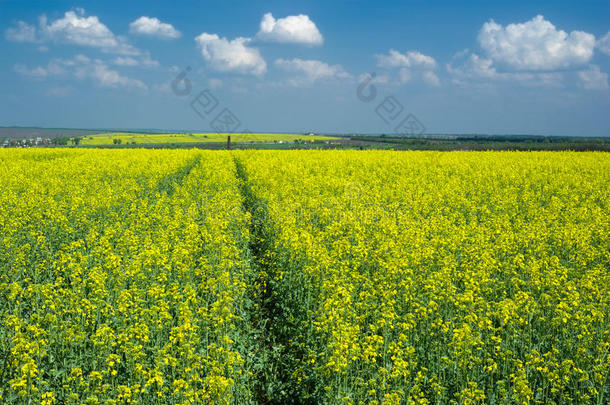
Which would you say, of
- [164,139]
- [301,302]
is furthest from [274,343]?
[164,139]

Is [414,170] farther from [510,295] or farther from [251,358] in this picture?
[251,358]

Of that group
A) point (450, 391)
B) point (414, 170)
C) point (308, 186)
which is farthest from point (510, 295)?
point (414, 170)

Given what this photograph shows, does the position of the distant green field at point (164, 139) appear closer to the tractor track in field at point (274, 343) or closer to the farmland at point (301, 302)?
the farmland at point (301, 302)

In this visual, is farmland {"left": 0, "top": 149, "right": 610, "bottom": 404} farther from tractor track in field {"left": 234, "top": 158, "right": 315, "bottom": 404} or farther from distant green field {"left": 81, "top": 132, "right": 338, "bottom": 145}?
distant green field {"left": 81, "top": 132, "right": 338, "bottom": 145}

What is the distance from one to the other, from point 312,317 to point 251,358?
1206 millimetres

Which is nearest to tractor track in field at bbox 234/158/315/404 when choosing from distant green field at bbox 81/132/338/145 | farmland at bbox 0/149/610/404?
farmland at bbox 0/149/610/404

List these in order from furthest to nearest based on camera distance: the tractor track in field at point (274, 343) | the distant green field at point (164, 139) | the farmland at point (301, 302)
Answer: the distant green field at point (164, 139)
the tractor track in field at point (274, 343)
the farmland at point (301, 302)

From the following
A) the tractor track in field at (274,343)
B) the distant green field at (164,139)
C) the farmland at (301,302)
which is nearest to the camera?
the farmland at (301,302)

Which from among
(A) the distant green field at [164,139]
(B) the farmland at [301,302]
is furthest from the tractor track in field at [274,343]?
(A) the distant green field at [164,139]

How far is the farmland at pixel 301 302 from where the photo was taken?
17.4ft

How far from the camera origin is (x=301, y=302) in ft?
26.5

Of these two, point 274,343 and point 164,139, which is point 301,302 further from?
point 164,139

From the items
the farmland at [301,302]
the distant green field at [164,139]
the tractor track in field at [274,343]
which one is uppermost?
the distant green field at [164,139]

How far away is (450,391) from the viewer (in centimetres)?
569
